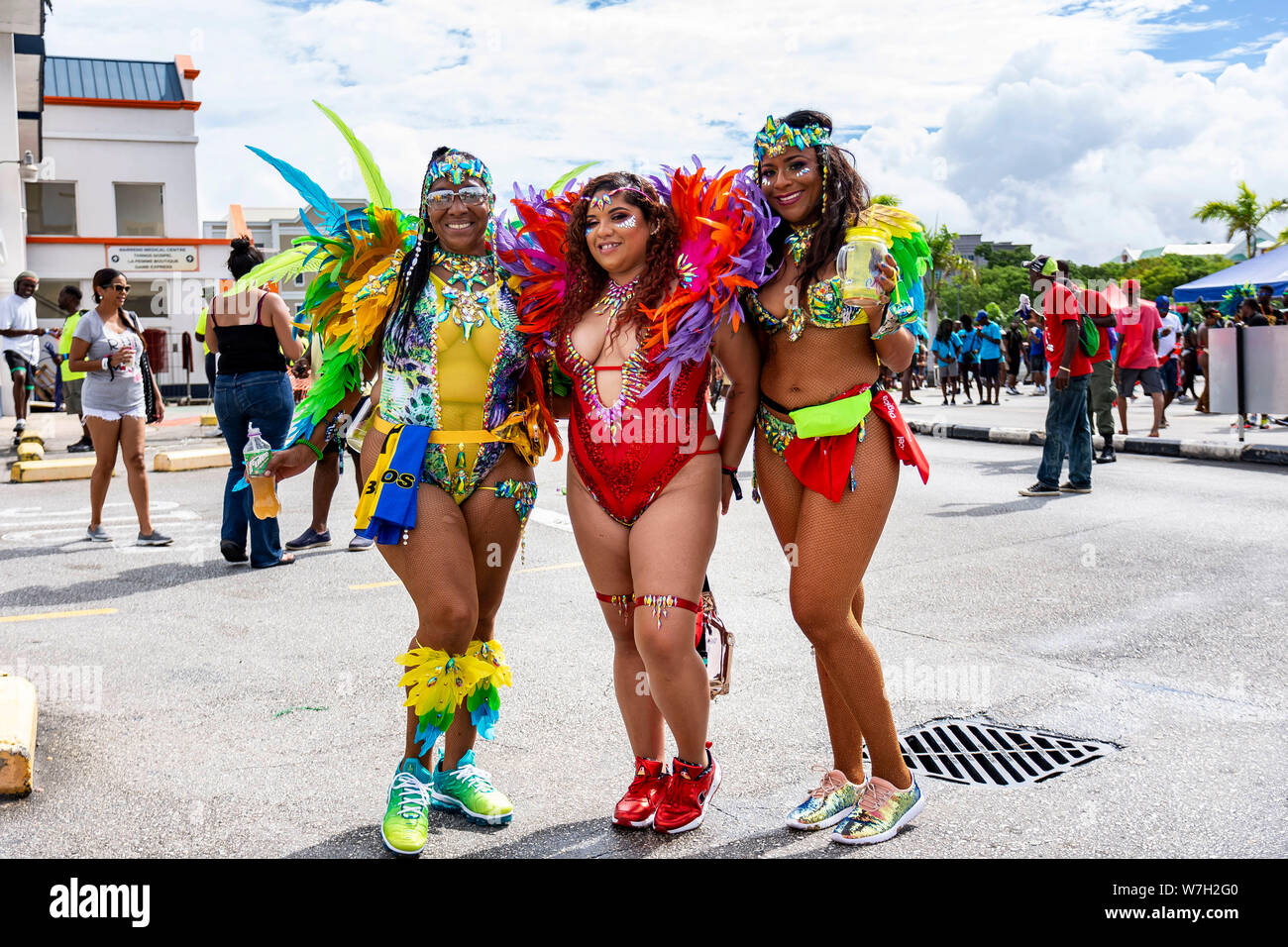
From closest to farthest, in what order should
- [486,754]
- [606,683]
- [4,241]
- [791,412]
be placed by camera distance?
[791,412], [486,754], [606,683], [4,241]

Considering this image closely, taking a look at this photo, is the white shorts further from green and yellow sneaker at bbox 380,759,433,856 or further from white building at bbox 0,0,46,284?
white building at bbox 0,0,46,284

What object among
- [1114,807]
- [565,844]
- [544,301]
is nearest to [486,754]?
[565,844]

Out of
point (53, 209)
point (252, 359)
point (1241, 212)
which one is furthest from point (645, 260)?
point (1241, 212)

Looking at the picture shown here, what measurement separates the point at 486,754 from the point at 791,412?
1.72m

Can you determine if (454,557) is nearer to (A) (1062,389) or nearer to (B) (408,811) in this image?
(B) (408,811)

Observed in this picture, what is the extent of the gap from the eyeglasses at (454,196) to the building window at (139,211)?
2961 centimetres

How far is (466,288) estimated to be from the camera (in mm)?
3572

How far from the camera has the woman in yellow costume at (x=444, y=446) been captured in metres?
3.45

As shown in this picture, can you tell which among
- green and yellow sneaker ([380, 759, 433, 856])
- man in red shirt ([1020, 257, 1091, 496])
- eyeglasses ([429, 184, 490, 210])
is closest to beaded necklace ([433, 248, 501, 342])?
eyeglasses ([429, 184, 490, 210])

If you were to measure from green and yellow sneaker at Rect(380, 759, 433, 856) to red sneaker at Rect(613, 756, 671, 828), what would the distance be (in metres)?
0.59

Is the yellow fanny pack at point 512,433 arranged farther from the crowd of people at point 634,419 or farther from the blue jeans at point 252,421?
the blue jeans at point 252,421

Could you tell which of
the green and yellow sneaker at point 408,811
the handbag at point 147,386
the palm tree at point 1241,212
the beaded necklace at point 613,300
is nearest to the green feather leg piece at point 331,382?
the beaded necklace at point 613,300

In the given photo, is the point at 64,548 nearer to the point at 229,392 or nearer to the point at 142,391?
the point at 142,391

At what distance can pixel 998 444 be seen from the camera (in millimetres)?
14531
